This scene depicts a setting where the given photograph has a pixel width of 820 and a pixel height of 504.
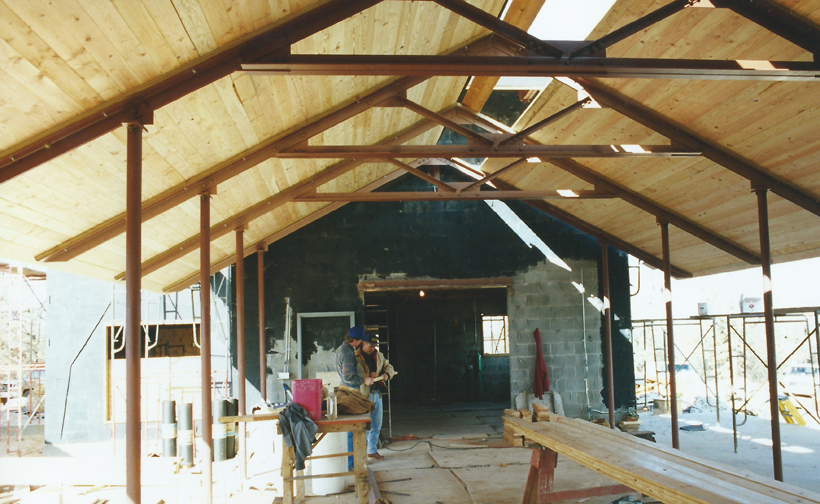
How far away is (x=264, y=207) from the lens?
775 cm

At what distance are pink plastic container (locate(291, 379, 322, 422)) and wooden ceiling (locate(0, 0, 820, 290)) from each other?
87.6 inches

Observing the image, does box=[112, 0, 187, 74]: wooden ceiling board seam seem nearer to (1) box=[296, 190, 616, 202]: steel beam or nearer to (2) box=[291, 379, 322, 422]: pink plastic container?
(2) box=[291, 379, 322, 422]: pink plastic container

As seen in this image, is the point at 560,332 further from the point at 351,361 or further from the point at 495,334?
the point at 495,334

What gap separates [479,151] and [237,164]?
9.29 feet

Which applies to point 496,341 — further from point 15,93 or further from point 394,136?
point 15,93

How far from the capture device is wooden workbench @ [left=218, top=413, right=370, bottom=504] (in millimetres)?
5688

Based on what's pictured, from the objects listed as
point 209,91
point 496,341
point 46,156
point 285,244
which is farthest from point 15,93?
point 496,341

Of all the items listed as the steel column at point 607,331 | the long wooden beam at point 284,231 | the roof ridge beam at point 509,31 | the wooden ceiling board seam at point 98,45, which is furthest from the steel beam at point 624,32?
the steel column at point 607,331

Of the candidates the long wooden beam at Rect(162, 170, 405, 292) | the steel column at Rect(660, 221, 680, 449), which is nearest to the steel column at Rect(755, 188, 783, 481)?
the steel column at Rect(660, 221, 680, 449)

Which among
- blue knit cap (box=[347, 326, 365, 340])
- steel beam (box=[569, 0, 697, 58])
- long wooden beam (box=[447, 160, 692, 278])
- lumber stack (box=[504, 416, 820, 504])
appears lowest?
lumber stack (box=[504, 416, 820, 504])

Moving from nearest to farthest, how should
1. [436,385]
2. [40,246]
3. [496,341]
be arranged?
[40,246]
[436,385]
[496,341]

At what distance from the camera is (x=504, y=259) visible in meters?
10.7

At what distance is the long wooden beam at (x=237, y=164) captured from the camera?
Answer: 18.3 ft

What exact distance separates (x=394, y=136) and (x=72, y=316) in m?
7.42
